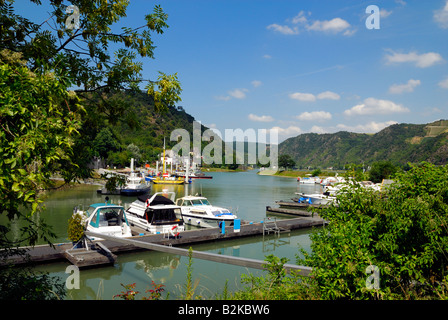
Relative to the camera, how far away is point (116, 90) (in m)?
6.48

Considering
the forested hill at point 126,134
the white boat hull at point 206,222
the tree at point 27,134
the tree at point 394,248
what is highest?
the forested hill at point 126,134

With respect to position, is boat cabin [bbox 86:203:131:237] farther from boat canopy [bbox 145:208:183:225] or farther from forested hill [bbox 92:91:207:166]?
forested hill [bbox 92:91:207:166]

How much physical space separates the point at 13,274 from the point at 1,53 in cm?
377

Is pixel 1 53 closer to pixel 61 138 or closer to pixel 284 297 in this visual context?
pixel 61 138

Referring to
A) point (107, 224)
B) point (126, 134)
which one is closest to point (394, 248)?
point (107, 224)

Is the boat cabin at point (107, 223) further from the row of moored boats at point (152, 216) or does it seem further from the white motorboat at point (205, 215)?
the white motorboat at point (205, 215)

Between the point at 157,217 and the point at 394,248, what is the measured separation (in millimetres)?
17396

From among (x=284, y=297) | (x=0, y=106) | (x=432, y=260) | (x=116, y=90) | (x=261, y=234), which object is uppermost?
(x=116, y=90)

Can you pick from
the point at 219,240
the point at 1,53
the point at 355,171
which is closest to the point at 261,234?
the point at 219,240

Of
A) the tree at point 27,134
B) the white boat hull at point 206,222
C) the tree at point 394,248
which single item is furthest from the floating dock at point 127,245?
the tree at point 394,248

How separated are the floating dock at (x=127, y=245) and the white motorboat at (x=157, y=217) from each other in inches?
26.6

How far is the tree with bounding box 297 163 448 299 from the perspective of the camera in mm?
4617

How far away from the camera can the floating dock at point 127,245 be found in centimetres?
1334

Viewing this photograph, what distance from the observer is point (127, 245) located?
16.3 m
